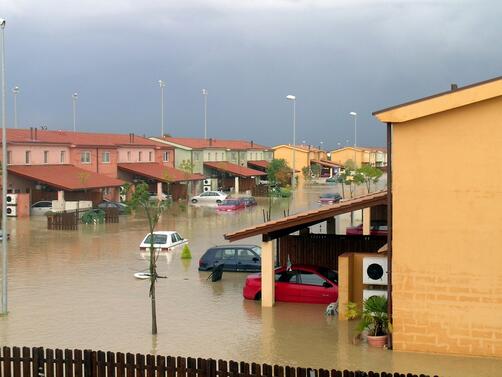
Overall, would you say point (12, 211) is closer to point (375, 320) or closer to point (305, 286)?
point (305, 286)

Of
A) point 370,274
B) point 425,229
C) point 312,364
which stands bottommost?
point 312,364

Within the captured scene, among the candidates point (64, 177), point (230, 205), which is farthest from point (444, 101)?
point (230, 205)

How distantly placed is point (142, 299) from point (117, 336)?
4.83m

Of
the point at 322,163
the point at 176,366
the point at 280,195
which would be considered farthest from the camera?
the point at 322,163

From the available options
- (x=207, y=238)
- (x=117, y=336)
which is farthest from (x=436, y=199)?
(x=207, y=238)

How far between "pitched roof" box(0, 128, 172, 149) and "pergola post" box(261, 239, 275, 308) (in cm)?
3796

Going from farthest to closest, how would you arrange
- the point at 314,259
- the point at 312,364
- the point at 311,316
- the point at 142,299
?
the point at 314,259 → the point at 142,299 → the point at 311,316 → the point at 312,364

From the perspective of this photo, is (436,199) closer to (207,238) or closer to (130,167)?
(207,238)

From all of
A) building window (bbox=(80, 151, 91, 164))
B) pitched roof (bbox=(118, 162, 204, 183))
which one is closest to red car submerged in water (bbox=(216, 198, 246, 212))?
pitched roof (bbox=(118, 162, 204, 183))

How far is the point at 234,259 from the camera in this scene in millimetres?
27922

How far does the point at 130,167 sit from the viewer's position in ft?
223

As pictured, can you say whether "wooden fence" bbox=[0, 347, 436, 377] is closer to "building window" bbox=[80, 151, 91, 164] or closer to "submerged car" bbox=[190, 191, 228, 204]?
"building window" bbox=[80, 151, 91, 164]

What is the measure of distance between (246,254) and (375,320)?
11.5 meters

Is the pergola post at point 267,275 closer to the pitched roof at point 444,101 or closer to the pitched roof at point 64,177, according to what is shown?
the pitched roof at point 444,101
